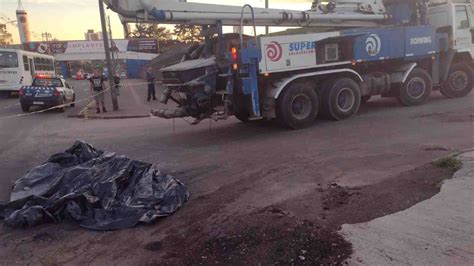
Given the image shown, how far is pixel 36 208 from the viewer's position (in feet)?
17.3

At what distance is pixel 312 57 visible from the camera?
1068 cm

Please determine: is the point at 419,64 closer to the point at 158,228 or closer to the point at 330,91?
the point at 330,91

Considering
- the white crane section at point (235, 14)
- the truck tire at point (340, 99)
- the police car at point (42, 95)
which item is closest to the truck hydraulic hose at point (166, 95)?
the white crane section at point (235, 14)

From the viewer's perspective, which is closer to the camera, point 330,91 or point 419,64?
point 330,91

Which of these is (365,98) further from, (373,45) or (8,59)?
(8,59)

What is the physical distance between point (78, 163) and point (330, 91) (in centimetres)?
645

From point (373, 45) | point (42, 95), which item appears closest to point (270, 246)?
point (373, 45)

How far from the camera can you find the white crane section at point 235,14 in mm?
9812

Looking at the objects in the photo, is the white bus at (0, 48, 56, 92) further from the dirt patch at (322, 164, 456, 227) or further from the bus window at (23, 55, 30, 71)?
the dirt patch at (322, 164, 456, 227)

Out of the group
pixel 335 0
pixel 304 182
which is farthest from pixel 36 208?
pixel 335 0

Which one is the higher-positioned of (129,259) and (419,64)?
(419,64)

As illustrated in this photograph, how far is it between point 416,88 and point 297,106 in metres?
4.59

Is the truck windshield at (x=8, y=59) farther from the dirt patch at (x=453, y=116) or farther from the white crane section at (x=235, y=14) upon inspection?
the dirt patch at (x=453, y=116)

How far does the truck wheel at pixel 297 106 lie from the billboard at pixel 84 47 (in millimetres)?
62407
